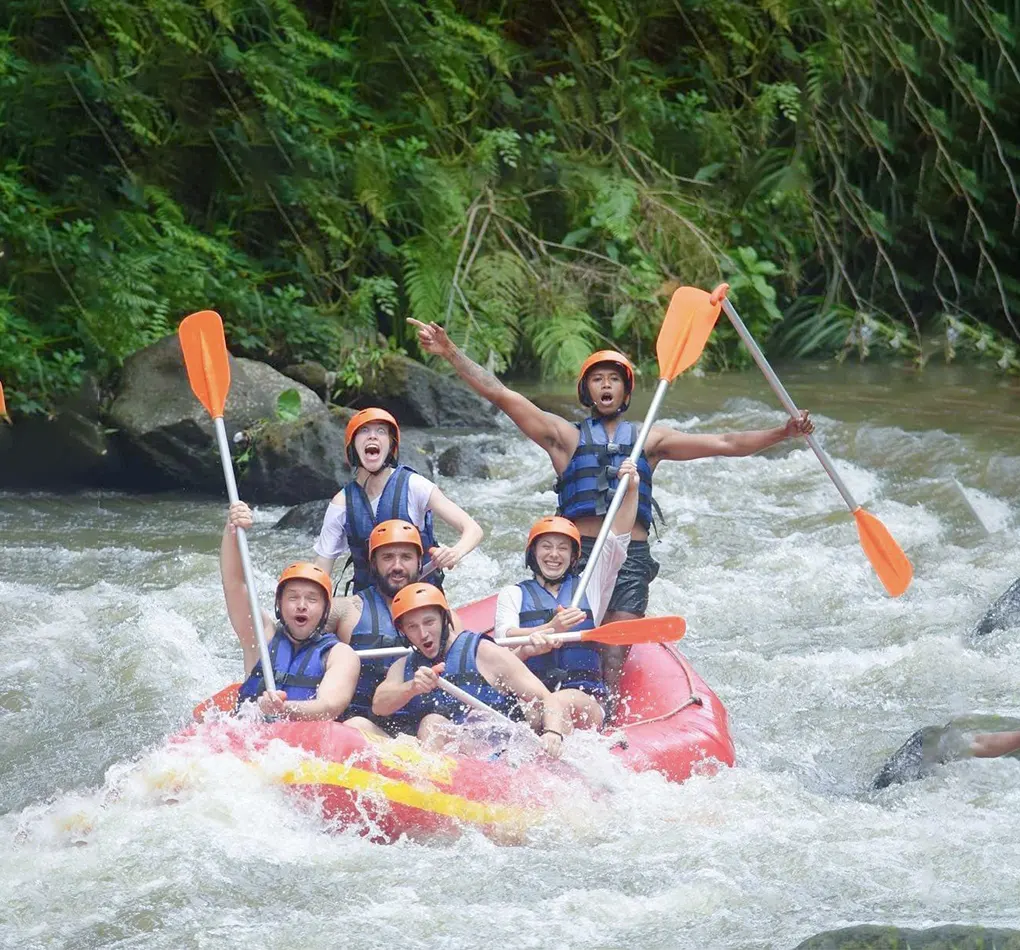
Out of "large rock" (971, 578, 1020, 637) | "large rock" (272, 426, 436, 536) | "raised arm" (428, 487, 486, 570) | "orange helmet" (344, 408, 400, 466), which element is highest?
"orange helmet" (344, 408, 400, 466)

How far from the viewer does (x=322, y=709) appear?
429 cm

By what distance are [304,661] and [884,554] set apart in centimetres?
245

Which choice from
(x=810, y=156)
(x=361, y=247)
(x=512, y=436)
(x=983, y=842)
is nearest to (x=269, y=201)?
(x=361, y=247)

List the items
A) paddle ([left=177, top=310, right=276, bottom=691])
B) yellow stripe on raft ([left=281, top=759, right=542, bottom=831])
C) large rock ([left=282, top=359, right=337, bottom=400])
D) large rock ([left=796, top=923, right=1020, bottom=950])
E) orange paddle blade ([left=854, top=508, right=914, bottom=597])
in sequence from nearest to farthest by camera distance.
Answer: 1. large rock ([left=796, top=923, right=1020, bottom=950])
2. yellow stripe on raft ([left=281, top=759, right=542, bottom=831])
3. paddle ([left=177, top=310, right=276, bottom=691])
4. orange paddle blade ([left=854, top=508, right=914, bottom=597])
5. large rock ([left=282, top=359, right=337, bottom=400])

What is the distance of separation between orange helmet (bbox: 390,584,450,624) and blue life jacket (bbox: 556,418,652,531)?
914mm

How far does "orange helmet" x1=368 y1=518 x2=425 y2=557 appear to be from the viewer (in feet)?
15.1

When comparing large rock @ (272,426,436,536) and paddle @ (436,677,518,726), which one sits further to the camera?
large rock @ (272,426,436,536)

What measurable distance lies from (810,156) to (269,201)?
4.67m

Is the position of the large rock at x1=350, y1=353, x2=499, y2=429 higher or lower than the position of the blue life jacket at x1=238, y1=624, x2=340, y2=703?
lower

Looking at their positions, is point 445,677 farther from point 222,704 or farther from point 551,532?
point 222,704

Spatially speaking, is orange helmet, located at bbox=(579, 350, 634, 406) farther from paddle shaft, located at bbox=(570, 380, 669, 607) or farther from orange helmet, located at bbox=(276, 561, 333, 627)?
orange helmet, located at bbox=(276, 561, 333, 627)

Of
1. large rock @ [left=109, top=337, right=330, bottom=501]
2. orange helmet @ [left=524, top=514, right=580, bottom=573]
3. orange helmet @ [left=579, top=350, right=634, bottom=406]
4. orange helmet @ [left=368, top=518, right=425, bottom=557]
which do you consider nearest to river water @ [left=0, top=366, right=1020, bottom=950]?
large rock @ [left=109, top=337, right=330, bottom=501]

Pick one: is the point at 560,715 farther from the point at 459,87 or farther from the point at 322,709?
the point at 459,87

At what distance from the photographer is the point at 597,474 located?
5141 millimetres
